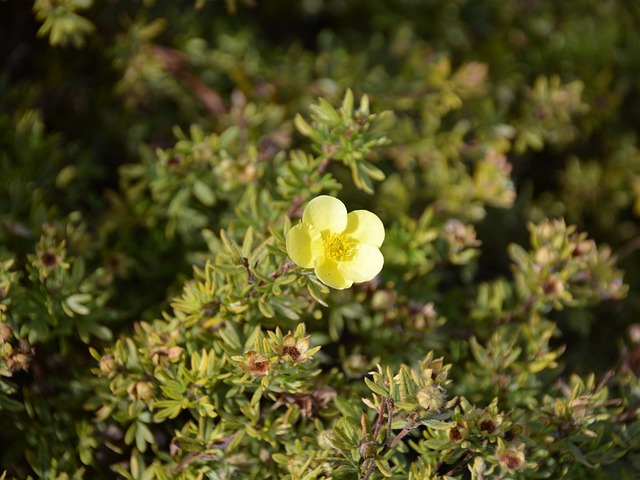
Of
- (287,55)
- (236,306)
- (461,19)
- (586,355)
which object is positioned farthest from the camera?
(461,19)

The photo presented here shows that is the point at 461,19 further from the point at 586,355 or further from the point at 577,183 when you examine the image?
the point at 586,355

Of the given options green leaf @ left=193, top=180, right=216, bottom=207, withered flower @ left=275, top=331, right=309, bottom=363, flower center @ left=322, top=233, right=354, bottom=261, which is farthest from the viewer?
green leaf @ left=193, top=180, right=216, bottom=207

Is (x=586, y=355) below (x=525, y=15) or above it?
below

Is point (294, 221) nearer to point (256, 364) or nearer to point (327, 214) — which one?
point (327, 214)

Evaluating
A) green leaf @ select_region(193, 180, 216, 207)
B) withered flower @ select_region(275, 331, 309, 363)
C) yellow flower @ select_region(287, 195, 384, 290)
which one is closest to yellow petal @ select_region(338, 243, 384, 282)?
yellow flower @ select_region(287, 195, 384, 290)

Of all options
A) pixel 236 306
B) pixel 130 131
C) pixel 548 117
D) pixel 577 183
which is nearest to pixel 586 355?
pixel 577 183

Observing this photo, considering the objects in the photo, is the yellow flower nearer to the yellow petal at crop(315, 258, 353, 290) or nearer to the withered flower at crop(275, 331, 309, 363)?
the yellow petal at crop(315, 258, 353, 290)

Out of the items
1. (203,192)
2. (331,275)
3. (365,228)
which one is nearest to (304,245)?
(331,275)

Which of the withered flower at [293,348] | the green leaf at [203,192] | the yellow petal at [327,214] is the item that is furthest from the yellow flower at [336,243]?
the green leaf at [203,192]
